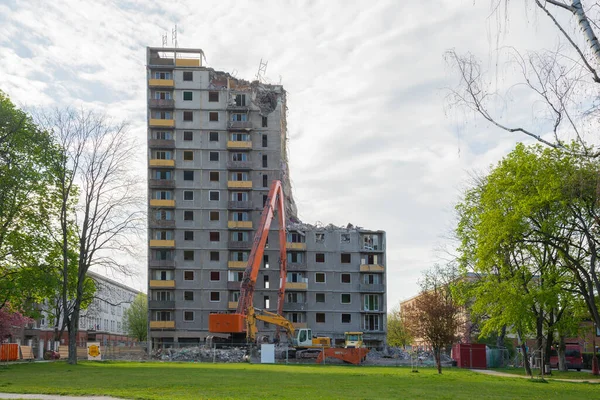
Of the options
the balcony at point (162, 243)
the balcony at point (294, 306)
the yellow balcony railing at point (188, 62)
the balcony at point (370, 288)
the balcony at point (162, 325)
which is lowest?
the balcony at point (162, 325)

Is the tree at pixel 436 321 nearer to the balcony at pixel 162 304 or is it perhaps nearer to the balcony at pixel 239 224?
the balcony at pixel 239 224

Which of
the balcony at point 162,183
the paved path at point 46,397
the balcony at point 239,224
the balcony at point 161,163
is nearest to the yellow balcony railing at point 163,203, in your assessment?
the balcony at point 162,183

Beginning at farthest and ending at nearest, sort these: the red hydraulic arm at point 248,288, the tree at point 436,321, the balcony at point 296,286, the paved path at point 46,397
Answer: the balcony at point 296,286 < the red hydraulic arm at point 248,288 < the tree at point 436,321 < the paved path at point 46,397

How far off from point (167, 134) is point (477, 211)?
174 ft

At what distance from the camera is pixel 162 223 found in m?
92.3

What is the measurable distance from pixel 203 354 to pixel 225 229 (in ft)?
85.5

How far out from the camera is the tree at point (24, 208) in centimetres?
4766

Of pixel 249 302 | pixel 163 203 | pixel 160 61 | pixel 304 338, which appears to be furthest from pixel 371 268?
pixel 160 61

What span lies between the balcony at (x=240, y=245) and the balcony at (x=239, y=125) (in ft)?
51.4

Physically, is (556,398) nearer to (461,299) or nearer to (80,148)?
(461,299)

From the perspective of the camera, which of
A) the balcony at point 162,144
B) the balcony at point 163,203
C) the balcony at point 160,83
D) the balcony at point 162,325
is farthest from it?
the balcony at point 160,83

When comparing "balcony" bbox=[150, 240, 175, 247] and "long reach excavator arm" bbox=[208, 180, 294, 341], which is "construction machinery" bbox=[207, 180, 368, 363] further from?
"balcony" bbox=[150, 240, 175, 247]

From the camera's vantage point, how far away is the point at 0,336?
62.5m

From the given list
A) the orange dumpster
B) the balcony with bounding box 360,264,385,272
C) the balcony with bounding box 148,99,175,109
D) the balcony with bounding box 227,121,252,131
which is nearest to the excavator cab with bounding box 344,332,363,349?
the balcony with bounding box 360,264,385,272
